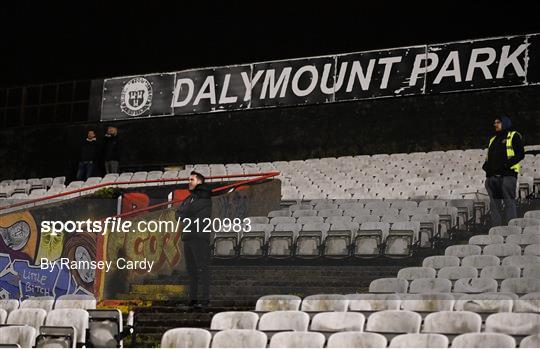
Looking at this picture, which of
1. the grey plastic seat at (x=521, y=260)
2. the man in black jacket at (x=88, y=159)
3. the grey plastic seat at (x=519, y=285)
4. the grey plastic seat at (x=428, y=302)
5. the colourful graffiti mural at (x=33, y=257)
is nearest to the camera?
the grey plastic seat at (x=428, y=302)

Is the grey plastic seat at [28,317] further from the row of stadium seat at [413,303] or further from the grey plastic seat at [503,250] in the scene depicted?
the grey plastic seat at [503,250]

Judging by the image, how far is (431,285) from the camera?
24.2 feet

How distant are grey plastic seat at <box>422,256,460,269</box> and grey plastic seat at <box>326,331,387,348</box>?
2.18 meters

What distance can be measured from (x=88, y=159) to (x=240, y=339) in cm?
967

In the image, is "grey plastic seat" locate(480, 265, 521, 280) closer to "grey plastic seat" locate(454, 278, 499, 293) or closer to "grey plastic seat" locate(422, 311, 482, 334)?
"grey plastic seat" locate(454, 278, 499, 293)

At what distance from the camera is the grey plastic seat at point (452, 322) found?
6.10 metres

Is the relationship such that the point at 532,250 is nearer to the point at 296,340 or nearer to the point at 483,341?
the point at 483,341

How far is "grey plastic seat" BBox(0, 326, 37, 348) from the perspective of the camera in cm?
687

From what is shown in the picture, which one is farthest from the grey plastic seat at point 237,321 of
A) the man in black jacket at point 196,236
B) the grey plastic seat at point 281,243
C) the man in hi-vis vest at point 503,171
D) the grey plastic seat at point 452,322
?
the man in hi-vis vest at point 503,171

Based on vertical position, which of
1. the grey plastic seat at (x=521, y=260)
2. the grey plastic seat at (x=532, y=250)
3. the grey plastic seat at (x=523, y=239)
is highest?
the grey plastic seat at (x=523, y=239)

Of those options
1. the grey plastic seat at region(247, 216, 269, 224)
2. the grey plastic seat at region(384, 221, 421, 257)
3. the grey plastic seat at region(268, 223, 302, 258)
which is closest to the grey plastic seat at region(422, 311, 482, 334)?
the grey plastic seat at region(384, 221, 421, 257)

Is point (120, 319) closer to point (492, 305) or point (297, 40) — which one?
point (492, 305)

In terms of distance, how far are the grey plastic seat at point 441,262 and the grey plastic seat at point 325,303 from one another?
1205 mm

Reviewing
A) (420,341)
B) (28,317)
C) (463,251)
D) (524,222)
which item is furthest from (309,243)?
(420,341)
